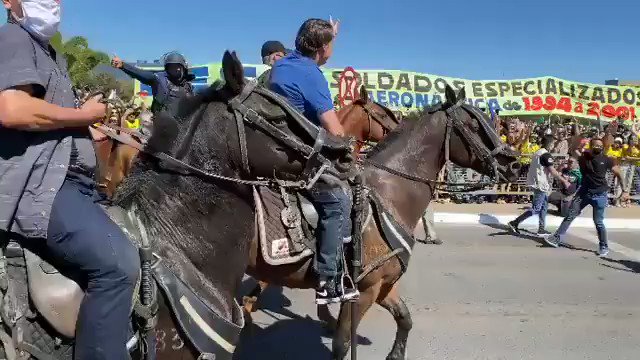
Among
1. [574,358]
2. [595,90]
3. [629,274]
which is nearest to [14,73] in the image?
[574,358]

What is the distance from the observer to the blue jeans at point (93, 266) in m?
1.99

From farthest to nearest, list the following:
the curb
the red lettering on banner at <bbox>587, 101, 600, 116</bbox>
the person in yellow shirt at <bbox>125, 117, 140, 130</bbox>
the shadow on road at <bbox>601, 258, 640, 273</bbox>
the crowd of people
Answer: the red lettering on banner at <bbox>587, 101, 600, 116</bbox> < the crowd of people < the curb < the shadow on road at <bbox>601, 258, 640, 273</bbox> < the person in yellow shirt at <bbox>125, 117, 140, 130</bbox>

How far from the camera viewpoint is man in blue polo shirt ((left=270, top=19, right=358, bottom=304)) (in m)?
3.49

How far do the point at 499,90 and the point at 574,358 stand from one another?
16259 millimetres

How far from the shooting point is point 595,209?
31.1 feet

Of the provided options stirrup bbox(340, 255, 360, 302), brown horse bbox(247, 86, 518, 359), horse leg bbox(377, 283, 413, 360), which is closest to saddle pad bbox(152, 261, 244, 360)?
stirrup bbox(340, 255, 360, 302)

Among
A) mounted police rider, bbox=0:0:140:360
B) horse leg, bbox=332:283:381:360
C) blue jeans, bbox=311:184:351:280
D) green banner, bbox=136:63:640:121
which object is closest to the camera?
mounted police rider, bbox=0:0:140:360

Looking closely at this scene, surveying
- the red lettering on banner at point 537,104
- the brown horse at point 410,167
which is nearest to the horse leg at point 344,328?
the brown horse at point 410,167

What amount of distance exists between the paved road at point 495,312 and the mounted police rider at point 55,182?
3.21 meters

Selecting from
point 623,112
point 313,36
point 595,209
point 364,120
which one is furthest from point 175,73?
point 623,112

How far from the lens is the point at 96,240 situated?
6.64 ft

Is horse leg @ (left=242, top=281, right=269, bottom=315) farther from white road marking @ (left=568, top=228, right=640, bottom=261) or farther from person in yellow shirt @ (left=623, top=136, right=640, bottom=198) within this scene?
person in yellow shirt @ (left=623, top=136, right=640, bottom=198)

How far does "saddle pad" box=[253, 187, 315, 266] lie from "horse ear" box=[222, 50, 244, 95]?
151 centimetres

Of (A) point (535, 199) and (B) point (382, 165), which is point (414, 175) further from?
(A) point (535, 199)
